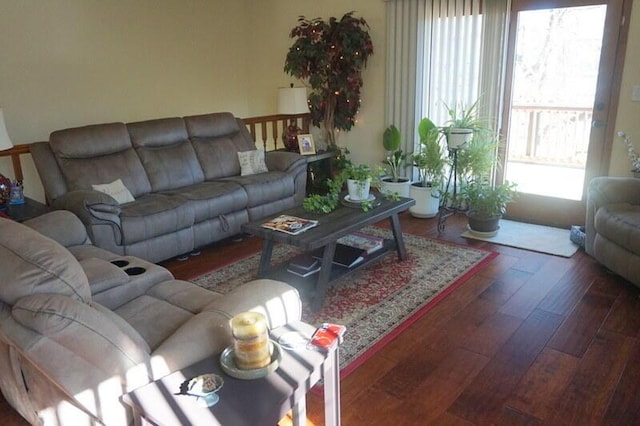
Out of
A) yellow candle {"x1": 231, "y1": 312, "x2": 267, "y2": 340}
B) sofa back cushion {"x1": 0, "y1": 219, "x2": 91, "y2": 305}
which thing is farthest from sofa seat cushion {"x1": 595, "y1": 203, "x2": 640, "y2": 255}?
sofa back cushion {"x1": 0, "y1": 219, "x2": 91, "y2": 305}

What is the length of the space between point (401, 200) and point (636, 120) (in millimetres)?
2018

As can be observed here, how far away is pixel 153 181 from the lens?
13.6ft

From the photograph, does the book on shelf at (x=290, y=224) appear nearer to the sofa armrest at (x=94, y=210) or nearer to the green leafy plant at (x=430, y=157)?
the sofa armrest at (x=94, y=210)

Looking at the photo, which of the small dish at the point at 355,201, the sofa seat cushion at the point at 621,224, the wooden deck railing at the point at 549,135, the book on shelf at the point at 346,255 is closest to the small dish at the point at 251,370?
the book on shelf at the point at 346,255

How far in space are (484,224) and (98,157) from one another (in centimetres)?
320

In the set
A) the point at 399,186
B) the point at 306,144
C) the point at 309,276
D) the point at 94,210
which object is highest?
the point at 306,144

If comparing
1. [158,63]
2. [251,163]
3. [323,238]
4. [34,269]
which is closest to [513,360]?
[323,238]

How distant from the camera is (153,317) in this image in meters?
2.08

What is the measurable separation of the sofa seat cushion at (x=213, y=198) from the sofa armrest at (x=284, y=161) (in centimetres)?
61

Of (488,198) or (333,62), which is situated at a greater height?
(333,62)

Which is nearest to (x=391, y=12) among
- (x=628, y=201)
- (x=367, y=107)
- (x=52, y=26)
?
(x=367, y=107)

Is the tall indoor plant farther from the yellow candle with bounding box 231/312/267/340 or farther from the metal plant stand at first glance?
the yellow candle with bounding box 231/312/267/340

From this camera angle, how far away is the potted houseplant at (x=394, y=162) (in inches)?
190

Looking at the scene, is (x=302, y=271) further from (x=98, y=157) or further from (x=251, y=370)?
(x=98, y=157)
